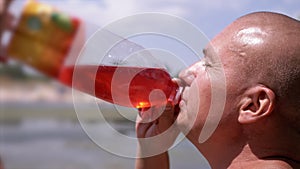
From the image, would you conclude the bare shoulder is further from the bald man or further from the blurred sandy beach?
the blurred sandy beach

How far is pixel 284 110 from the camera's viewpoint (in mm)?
804

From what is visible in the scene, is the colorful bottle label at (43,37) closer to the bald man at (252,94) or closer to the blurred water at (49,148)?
the bald man at (252,94)

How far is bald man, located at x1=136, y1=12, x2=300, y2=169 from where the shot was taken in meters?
0.79

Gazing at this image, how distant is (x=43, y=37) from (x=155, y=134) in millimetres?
281

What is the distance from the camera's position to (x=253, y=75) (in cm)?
80

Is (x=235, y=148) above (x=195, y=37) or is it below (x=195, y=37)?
below

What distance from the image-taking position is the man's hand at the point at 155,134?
89 centimetres

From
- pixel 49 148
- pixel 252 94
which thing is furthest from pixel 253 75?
pixel 49 148

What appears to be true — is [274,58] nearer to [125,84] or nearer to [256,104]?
[256,104]

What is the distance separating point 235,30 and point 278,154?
7.7 inches

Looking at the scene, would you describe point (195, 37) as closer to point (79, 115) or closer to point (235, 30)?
point (235, 30)

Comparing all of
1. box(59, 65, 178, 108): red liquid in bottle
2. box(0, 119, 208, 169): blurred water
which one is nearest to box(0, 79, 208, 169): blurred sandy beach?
box(0, 119, 208, 169): blurred water

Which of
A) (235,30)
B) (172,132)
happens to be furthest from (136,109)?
(235,30)

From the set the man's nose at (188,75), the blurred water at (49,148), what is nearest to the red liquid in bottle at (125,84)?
the man's nose at (188,75)
